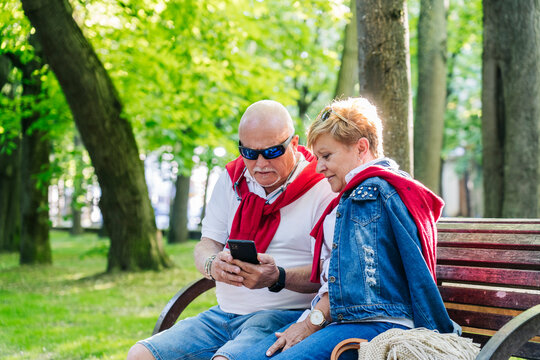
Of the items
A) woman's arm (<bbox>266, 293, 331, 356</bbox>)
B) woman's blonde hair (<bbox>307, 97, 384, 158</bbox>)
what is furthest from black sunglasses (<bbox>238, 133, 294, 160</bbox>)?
woman's arm (<bbox>266, 293, 331, 356</bbox>)

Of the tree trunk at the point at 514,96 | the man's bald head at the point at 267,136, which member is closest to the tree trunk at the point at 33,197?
the tree trunk at the point at 514,96

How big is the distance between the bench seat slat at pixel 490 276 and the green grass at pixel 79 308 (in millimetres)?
3376

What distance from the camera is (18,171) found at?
16406mm

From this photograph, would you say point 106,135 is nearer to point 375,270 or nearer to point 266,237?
point 266,237

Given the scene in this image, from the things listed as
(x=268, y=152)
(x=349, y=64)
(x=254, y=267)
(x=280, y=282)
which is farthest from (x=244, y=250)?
(x=349, y=64)

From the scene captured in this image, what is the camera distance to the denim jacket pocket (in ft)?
8.71

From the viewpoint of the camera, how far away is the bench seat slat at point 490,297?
110 inches

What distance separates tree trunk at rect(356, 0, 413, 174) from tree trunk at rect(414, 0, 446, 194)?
481cm

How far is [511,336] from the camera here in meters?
2.24

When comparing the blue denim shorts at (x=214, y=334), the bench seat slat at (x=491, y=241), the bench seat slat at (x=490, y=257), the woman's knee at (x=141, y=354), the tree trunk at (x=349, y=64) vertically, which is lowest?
the woman's knee at (x=141, y=354)

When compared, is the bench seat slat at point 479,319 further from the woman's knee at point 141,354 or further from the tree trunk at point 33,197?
the tree trunk at point 33,197

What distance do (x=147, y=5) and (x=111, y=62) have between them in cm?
176

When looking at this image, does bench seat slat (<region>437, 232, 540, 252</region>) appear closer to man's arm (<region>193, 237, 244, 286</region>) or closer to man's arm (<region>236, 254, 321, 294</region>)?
man's arm (<region>236, 254, 321, 294</region>)

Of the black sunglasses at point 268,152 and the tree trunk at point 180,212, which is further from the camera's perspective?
the tree trunk at point 180,212
